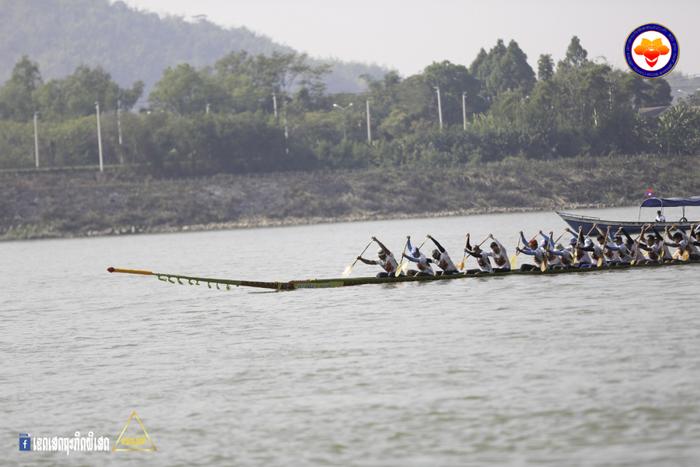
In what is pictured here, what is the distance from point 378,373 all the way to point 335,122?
142 metres

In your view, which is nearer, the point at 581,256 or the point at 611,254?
the point at 581,256

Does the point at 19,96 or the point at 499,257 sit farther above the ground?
the point at 19,96

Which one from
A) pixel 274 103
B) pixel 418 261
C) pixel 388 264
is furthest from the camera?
pixel 274 103

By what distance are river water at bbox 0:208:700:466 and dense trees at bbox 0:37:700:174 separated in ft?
321

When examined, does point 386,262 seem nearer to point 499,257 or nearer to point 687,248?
point 499,257

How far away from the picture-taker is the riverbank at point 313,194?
5369 inches

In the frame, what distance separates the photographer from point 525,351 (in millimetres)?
30844

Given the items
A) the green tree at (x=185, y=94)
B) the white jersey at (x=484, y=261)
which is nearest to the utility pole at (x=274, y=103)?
the green tree at (x=185, y=94)

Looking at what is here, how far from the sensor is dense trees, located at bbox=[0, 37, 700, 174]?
495 ft

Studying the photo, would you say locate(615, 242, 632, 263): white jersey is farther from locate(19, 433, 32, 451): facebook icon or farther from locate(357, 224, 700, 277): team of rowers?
locate(19, 433, 32, 451): facebook icon

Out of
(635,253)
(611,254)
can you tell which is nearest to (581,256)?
(611,254)

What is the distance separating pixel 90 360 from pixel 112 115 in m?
127

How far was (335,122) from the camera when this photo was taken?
559 feet

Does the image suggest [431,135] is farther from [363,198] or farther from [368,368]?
[368,368]
